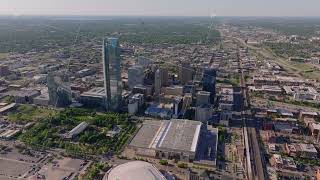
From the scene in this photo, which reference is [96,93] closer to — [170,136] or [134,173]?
[170,136]

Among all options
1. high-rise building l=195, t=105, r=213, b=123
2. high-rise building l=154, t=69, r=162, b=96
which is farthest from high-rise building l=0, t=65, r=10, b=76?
high-rise building l=195, t=105, r=213, b=123

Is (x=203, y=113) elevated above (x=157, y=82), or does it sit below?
below

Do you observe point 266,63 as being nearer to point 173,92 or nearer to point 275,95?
point 275,95

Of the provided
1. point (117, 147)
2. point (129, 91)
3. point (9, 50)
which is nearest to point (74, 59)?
point (9, 50)

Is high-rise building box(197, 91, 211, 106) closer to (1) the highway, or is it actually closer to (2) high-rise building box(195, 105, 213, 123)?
(2) high-rise building box(195, 105, 213, 123)

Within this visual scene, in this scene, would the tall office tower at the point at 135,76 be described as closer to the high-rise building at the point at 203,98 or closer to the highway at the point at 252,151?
the high-rise building at the point at 203,98

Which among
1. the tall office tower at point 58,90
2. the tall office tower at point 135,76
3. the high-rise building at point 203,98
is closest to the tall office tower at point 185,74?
the tall office tower at point 135,76

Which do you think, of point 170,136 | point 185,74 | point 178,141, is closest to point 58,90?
point 170,136
